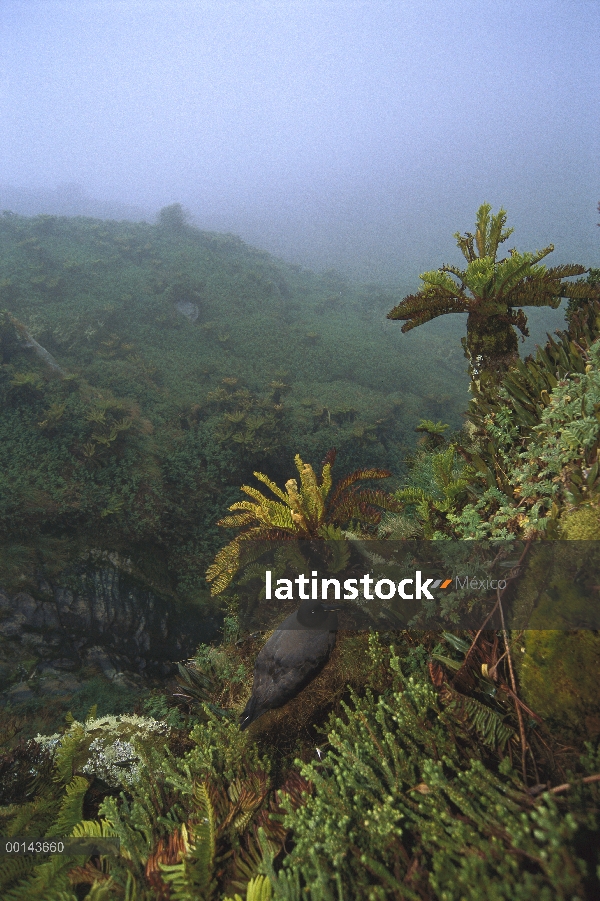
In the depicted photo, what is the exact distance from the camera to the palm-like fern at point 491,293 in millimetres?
5305

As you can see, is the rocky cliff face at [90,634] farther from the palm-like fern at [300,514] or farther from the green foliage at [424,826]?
the green foliage at [424,826]

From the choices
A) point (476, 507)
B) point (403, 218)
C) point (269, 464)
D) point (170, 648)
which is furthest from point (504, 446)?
point (403, 218)

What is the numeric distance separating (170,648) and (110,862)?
6.05 meters

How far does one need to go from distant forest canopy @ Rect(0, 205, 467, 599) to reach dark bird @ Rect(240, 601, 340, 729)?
557 centimetres

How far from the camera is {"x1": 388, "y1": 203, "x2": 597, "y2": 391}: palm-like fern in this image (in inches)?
209

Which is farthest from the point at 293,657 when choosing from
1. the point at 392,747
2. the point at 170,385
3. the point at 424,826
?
the point at 170,385

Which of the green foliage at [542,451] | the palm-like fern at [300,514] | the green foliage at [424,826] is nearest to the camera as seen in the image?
the green foliage at [424,826]

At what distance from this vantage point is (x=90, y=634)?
303 inches

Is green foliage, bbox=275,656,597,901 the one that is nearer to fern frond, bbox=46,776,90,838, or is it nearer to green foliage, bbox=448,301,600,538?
green foliage, bbox=448,301,600,538

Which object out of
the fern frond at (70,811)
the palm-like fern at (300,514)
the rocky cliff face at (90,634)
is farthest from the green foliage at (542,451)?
the rocky cliff face at (90,634)

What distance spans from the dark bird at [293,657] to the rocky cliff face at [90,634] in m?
4.60

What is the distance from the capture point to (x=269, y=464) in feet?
42.3

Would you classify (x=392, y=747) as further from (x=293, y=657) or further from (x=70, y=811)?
(x=70, y=811)

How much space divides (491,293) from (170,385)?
1389 centimetres
